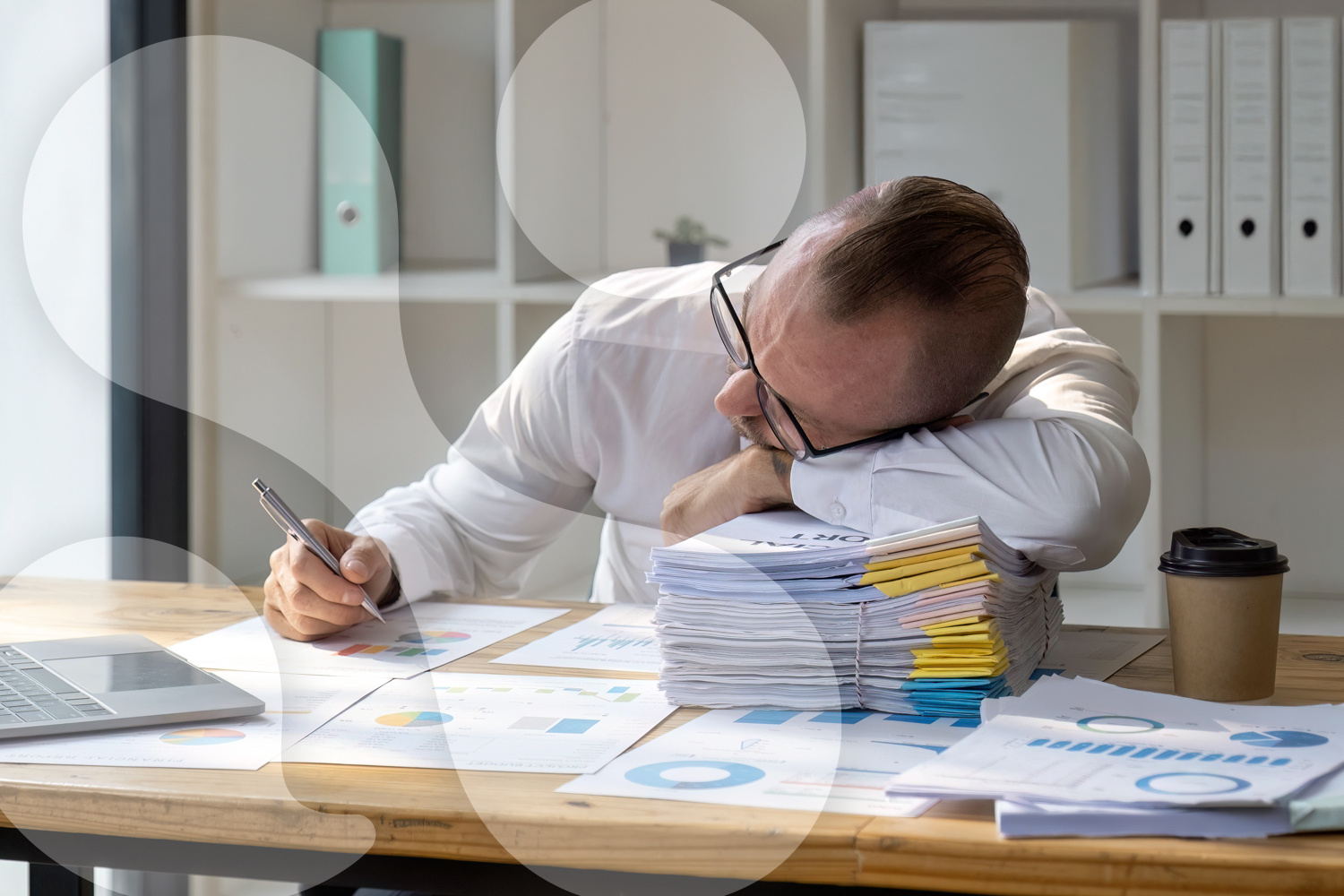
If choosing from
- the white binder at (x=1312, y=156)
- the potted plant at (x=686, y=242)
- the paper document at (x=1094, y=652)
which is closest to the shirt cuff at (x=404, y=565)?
the paper document at (x=1094, y=652)

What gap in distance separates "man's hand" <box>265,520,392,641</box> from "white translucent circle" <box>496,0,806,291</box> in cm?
83

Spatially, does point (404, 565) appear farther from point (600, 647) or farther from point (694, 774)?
point (694, 774)

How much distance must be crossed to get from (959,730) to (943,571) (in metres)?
0.10

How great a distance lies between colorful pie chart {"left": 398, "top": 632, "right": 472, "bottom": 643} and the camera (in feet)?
3.47

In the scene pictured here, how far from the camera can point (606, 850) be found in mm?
640

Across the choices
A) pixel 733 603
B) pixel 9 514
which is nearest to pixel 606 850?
pixel 733 603

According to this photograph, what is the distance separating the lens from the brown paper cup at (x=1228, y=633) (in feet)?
2.79

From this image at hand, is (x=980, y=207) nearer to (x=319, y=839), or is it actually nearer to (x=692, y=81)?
(x=319, y=839)

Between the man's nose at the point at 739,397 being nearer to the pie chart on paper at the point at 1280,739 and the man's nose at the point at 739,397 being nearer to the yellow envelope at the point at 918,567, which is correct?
the yellow envelope at the point at 918,567

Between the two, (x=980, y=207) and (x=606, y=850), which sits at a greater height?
(x=980, y=207)

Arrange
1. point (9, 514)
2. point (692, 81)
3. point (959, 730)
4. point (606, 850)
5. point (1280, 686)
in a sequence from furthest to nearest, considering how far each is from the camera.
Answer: point (692, 81)
point (9, 514)
point (1280, 686)
point (959, 730)
point (606, 850)

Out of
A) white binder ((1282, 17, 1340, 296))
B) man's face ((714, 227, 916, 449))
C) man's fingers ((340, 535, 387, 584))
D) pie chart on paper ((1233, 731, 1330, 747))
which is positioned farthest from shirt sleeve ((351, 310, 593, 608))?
white binder ((1282, 17, 1340, 296))

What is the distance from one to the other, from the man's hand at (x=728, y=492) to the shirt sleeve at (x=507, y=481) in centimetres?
25

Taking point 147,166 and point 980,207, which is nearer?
point 980,207
